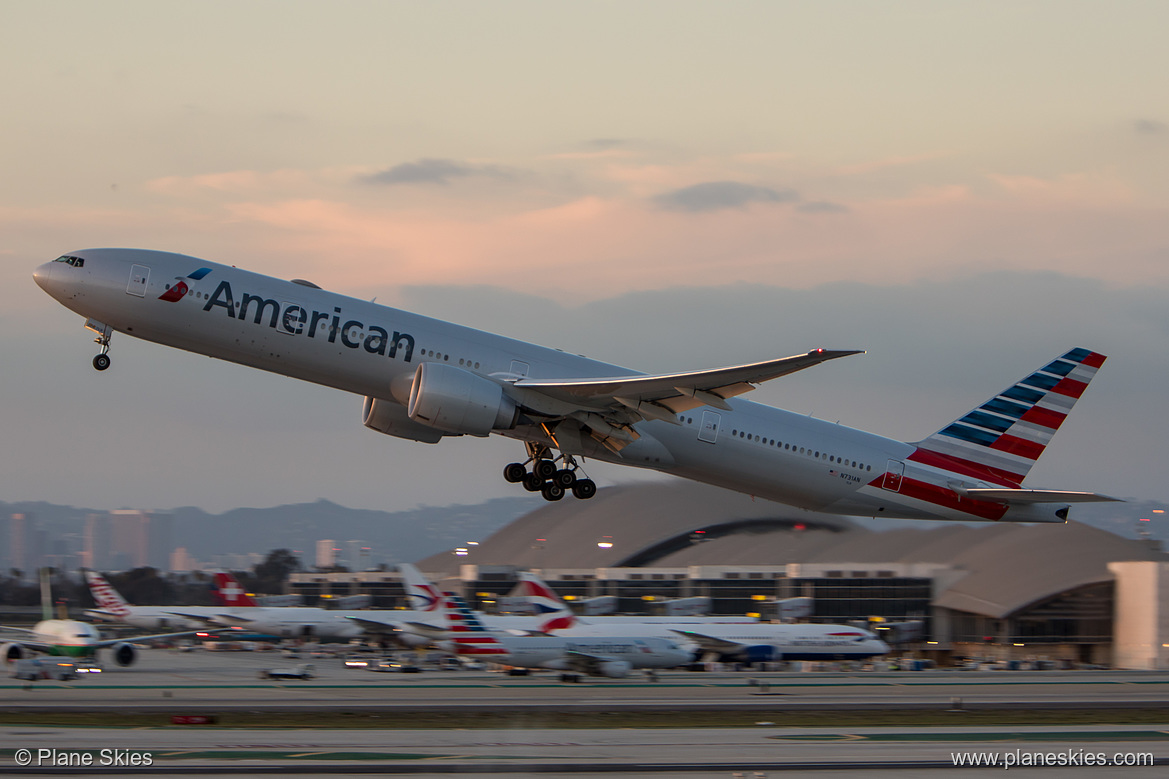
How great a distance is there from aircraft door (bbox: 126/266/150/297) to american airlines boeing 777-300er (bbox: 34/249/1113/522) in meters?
0.04

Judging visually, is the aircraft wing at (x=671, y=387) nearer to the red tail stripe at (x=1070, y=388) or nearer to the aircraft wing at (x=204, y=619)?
the red tail stripe at (x=1070, y=388)

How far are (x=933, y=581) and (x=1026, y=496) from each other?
39848 millimetres

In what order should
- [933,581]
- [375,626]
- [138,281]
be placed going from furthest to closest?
[933,581] < [375,626] < [138,281]

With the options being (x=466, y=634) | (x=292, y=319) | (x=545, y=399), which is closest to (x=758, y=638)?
(x=466, y=634)

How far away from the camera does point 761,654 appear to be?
56531mm

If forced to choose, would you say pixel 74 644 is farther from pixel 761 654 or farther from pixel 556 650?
pixel 761 654

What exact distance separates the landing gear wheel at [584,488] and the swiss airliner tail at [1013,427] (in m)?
11.2

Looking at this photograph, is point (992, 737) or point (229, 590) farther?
point (229, 590)

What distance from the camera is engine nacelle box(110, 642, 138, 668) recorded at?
2103 inches

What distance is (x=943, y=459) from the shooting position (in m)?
40.1

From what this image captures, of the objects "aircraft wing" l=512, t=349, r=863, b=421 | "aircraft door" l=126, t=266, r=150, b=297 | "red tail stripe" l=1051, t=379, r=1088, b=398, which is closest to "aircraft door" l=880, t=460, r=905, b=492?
"red tail stripe" l=1051, t=379, r=1088, b=398

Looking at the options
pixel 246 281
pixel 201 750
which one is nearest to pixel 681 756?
pixel 201 750

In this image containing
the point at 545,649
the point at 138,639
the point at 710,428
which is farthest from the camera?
the point at 138,639

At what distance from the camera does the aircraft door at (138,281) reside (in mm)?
32031
